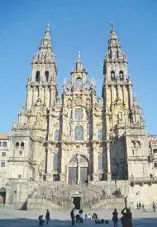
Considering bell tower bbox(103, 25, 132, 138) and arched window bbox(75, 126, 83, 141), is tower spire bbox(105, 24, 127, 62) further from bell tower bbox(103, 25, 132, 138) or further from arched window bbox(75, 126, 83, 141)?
arched window bbox(75, 126, 83, 141)

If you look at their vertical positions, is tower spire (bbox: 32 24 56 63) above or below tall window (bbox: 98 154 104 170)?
above

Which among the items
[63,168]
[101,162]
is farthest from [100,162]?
[63,168]

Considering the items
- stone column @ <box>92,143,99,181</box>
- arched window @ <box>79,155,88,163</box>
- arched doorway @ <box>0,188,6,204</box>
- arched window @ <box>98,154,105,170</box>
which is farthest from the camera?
arched window @ <box>79,155,88,163</box>

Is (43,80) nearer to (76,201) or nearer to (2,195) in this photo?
(2,195)

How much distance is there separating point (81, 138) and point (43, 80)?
1524cm

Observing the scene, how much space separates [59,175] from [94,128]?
11338 mm

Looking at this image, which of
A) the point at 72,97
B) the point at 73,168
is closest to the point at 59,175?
the point at 73,168

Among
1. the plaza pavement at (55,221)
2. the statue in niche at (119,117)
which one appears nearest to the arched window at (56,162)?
the statue in niche at (119,117)

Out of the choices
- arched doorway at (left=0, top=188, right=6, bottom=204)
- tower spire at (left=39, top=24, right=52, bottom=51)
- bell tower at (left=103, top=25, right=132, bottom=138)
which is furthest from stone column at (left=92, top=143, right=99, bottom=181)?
tower spire at (left=39, top=24, right=52, bottom=51)

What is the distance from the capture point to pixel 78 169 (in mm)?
51438

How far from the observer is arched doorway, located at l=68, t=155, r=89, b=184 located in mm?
50781

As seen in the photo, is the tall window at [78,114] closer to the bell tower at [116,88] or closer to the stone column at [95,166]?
the bell tower at [116,88]

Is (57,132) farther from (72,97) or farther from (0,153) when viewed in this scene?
(0,153)

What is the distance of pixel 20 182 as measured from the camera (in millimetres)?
44750
